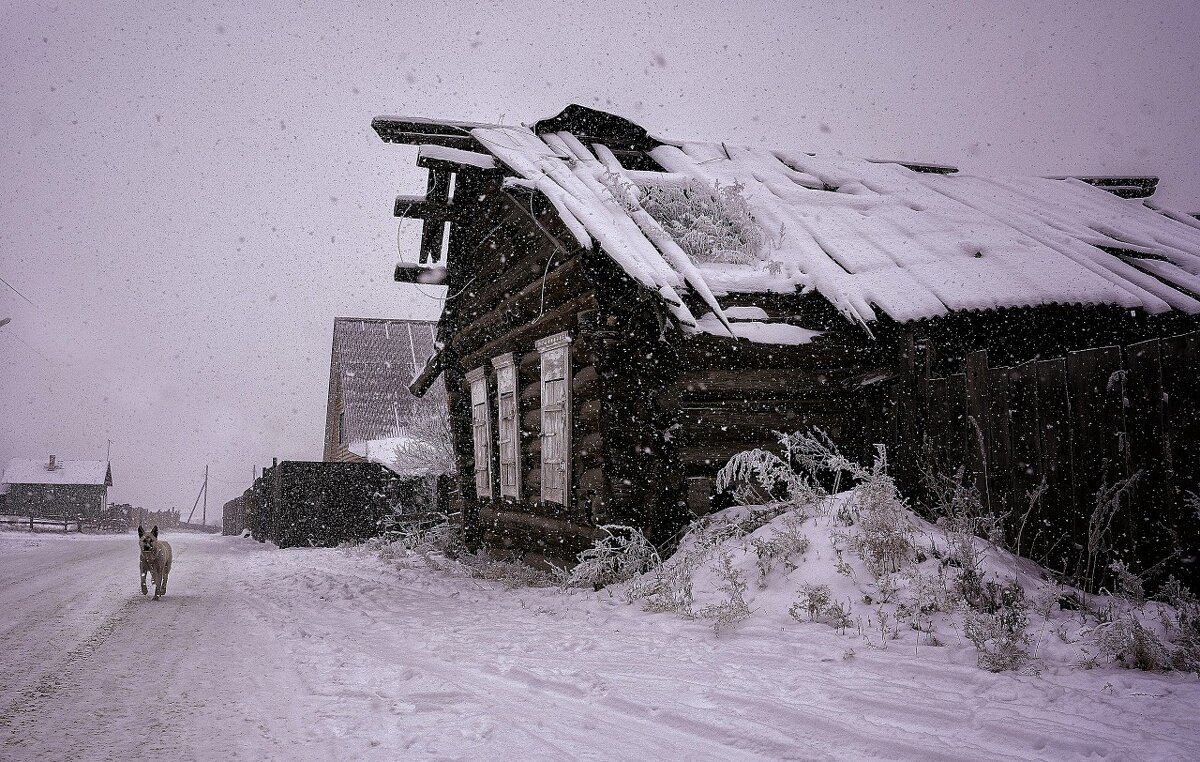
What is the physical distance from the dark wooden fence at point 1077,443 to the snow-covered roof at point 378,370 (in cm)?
1834

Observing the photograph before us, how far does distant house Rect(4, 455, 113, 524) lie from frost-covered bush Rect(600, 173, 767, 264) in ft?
203

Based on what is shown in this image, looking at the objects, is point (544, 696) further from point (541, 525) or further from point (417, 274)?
point (417, 274)

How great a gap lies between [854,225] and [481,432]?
5.95m

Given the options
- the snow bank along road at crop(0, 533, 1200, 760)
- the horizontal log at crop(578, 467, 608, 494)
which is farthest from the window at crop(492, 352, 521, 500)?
the snow bank along road at crop(0, 533, 1200, 760)

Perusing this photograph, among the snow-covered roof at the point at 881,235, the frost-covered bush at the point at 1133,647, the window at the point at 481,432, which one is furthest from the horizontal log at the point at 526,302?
the frost-covered bush at the point at 1133,647

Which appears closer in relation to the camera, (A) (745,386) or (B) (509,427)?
(A) (745,386)

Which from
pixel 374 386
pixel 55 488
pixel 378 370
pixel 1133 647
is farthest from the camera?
pixel 55 488

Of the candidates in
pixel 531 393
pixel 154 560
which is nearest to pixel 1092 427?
pixel 531 393

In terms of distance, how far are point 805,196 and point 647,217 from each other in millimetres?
2825

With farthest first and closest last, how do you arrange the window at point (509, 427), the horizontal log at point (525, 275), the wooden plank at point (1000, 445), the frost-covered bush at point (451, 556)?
the window at point (509, 427)
the frost-covered bush at point (451, 556)
the horizontal log at point (525, 275)
the wooden plank at point (1000, 445)

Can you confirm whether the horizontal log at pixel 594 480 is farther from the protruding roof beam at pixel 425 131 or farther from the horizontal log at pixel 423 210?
the horizontal log at pixel 423 210

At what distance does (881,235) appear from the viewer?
7770 mm

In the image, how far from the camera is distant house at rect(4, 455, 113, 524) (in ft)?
184

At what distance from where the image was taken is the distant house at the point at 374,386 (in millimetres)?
23500
